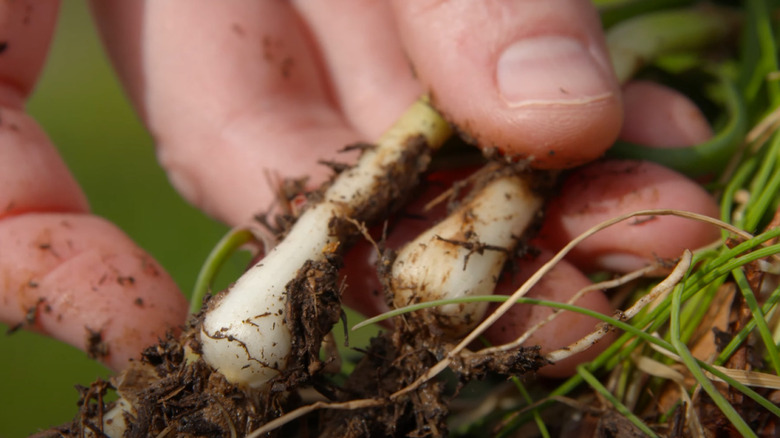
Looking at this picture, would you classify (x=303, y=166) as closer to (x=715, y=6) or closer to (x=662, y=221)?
(x=662, y=221)

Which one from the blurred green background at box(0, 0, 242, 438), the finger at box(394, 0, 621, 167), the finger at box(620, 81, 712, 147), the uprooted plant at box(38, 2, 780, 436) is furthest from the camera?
the blurred green background at box(0, 0, 242, 438)

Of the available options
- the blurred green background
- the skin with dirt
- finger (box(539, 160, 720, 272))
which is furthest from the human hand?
the blurred green background

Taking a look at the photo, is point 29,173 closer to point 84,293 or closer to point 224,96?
point 84,293

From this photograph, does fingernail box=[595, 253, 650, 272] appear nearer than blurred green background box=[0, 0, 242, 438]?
Yes

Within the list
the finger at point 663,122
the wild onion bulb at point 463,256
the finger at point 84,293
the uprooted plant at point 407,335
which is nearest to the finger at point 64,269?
the finger at point 84,293

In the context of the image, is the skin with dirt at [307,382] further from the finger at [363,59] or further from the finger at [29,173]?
the finger at [363,59]

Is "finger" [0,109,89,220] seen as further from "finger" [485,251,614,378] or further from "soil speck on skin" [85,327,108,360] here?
"finger" [485,251,614,378]
